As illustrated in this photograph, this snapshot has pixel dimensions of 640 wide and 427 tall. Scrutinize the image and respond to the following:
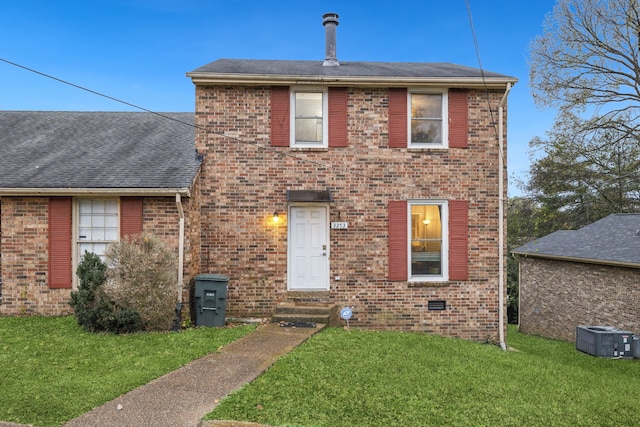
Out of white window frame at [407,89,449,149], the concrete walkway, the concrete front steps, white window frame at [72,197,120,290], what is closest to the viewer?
the concrete walkway

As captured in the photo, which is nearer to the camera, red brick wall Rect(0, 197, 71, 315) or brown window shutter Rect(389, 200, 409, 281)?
red brick wall Rect(0, 197, 71, 315)

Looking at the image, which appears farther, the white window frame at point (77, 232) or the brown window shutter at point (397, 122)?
the brown window shutter at point (397, 122)

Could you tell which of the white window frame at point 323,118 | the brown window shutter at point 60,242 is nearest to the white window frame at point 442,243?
the white window frame at point 323,118

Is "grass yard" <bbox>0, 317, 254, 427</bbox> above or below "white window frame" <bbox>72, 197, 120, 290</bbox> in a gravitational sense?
below

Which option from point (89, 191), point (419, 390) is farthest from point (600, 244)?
point (89, 191)

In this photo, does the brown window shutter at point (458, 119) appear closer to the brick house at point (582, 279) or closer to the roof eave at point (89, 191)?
the roof eave at point (89, 191)

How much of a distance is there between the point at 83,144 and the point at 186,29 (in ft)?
67.6

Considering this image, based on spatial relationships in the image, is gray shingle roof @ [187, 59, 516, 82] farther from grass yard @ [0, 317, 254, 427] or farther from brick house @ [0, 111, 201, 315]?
grass yard @ [0, 317, 254, 427]

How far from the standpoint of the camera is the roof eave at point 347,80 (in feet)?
29.7

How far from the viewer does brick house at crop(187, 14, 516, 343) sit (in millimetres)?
9227

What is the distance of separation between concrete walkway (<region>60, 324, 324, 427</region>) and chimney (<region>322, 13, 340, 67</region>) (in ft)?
24.8

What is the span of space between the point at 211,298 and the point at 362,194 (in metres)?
3.82

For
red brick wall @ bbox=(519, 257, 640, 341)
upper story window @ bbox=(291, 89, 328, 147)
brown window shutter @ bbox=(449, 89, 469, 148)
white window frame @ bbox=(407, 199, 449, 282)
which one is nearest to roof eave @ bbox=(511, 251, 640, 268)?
red brick wall @ bbox=(519, 257, 640, 341)

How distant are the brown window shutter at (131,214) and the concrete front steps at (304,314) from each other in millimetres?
3349
